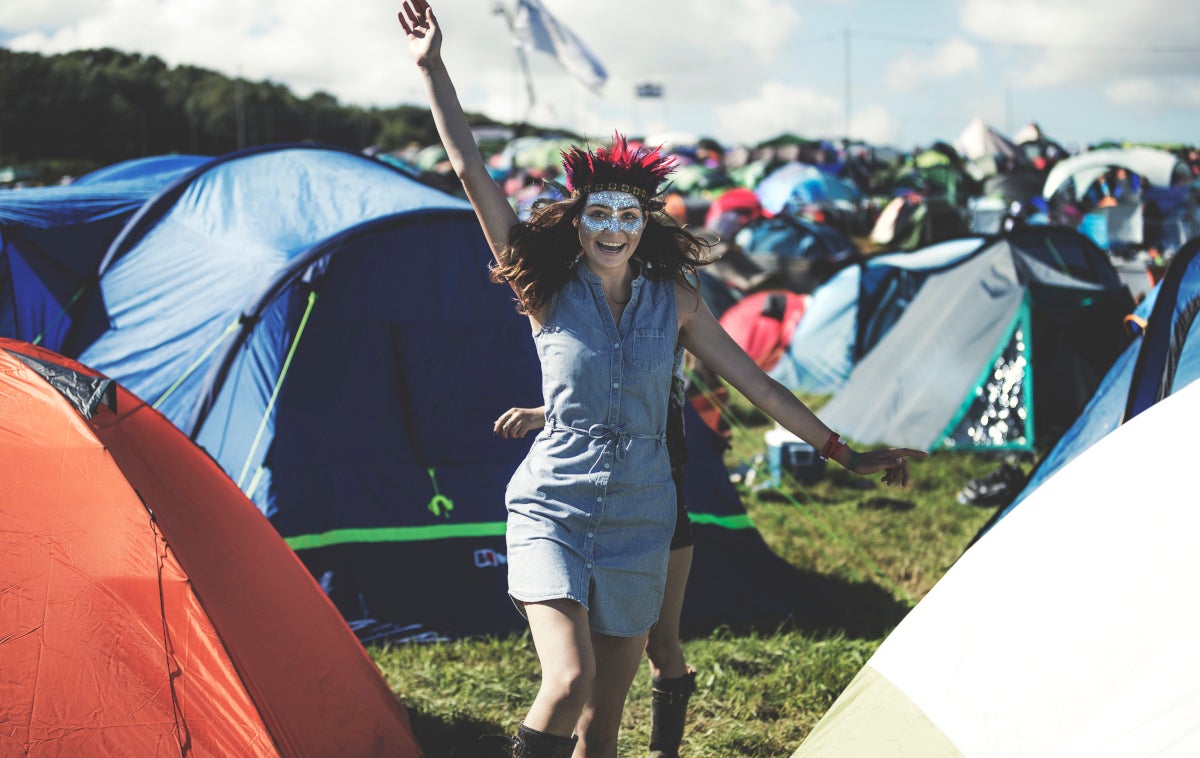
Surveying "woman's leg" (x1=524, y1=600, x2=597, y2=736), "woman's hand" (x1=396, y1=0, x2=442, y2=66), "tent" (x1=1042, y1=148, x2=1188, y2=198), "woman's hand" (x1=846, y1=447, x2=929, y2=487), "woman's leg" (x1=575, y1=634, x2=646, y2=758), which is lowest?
"woman's leg" (x1=575, y1=634, x2=646, y2=758)

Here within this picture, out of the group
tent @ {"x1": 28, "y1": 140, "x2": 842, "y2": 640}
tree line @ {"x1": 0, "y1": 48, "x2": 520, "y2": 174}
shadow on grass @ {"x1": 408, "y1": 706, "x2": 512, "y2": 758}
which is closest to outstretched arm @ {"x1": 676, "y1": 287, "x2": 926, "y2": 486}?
shadow on grass @ {"x1": 408, "y1": 706, "x2": 512, "y2": 758}

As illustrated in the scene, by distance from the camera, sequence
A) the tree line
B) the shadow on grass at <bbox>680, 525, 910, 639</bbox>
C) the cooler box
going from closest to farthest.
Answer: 1. the shadow on grass at <bbox>680, 525, 910, 639</bbox>
2. the cooler box
3. the tree line

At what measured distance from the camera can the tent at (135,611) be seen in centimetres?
237

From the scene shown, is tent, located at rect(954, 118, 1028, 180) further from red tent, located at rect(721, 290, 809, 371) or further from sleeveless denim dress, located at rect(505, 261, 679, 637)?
sleeveless denim dress, located at rect(505, 261, 679, 637)

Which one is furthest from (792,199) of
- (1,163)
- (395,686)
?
(1,163)

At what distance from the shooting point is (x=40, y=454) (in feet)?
8.62

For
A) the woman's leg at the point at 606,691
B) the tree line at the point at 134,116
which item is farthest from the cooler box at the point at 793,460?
the tree line at the point at 134,116

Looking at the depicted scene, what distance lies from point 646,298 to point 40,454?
1532 mm

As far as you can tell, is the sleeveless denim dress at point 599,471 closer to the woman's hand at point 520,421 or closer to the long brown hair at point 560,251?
the long brown hair at point 560,251

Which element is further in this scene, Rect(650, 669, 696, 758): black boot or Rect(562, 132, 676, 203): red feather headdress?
Rect(650, 669, 696, 758): black boot

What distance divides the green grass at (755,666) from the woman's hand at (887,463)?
1.38 meters

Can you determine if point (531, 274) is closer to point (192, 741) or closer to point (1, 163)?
point (192, 741)

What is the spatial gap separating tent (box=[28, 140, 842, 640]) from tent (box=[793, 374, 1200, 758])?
2.23 m

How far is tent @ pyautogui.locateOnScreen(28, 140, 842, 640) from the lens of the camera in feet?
14.3
